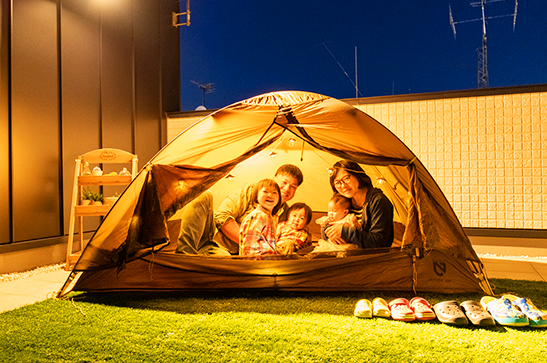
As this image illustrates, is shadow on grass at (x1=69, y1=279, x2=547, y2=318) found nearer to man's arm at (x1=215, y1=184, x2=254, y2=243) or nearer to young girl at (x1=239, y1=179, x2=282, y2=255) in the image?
young girl at (x1=239, y1=179, x2=282, y2=255)

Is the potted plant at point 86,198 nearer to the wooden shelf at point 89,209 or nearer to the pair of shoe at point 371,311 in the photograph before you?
the wooden shelf at point 89,209

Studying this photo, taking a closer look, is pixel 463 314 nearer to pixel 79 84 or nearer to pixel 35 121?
pixel 35 121

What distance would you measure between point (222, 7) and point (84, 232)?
1484 inches

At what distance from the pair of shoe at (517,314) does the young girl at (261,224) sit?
117 cm

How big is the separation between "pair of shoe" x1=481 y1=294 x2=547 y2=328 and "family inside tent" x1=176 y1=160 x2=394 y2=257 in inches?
26.1

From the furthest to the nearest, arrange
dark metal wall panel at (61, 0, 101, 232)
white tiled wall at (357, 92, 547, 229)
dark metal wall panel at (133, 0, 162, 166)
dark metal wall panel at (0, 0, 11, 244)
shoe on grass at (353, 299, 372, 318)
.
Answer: dark metal wall panel at (133, 0, 162, 166) → white tiled wall at (357, 92, 547, 229) → dark metal wall panel at (61, 0, 101, 232) → dark metal wall panel at (0, 0, 11, 244) → shoe on grass at (353, 299, 372, 318)

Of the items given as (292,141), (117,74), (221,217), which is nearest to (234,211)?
(221,217)

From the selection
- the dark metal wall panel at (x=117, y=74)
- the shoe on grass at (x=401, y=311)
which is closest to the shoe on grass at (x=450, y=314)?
the shoe on grass at (x=401, y=311)

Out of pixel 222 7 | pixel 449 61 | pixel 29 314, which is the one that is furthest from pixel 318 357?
pixel 222 7

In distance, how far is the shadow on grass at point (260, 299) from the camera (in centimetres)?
183

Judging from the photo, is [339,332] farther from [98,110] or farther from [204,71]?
[204,71]

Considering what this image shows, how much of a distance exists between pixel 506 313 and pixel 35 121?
3268mm

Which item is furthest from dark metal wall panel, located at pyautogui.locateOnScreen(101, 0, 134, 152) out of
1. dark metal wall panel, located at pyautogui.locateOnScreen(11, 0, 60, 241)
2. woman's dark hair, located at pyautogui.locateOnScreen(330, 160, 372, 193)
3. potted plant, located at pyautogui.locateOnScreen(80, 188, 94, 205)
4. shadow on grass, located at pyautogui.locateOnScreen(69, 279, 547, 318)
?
woman's dark hair, located at pyautogui.locateOnScreen(330, 160, 372, 193)

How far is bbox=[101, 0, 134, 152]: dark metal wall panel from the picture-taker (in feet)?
11.7
